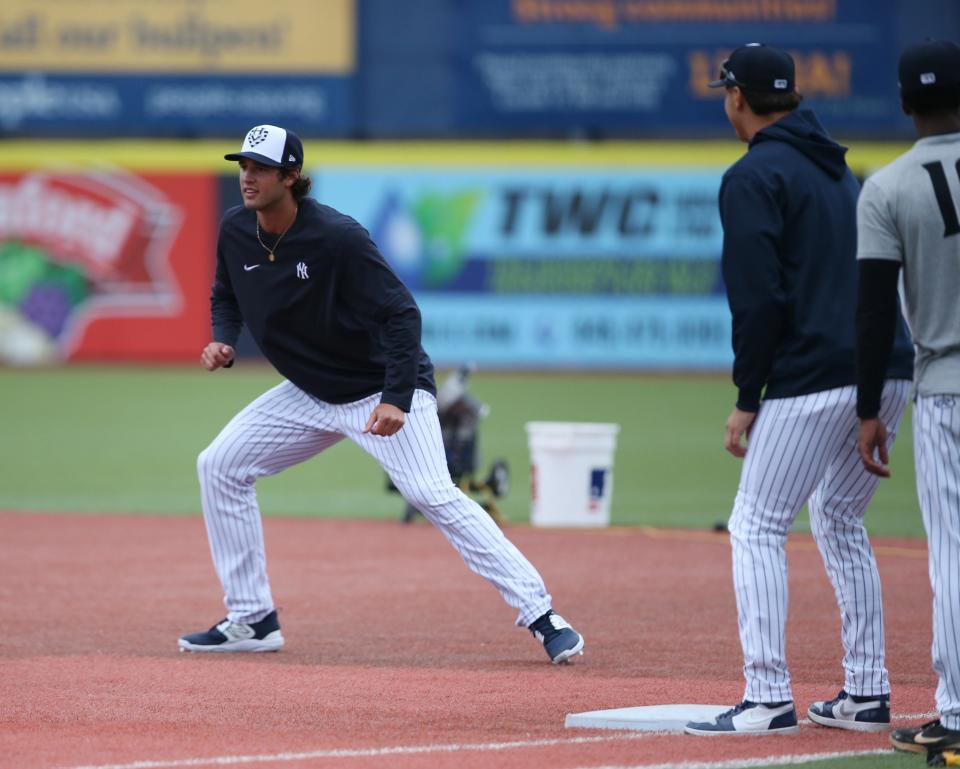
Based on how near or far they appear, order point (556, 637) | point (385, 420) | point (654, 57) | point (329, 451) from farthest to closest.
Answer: point (654, 57) < point (329, 451) < point (556, 637) < point (385, 420)

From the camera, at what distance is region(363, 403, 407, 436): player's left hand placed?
6891 mm

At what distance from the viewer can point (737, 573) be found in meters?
5.55

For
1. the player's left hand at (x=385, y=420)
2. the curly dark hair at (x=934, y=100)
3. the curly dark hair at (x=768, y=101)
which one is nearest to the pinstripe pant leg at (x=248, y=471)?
the player's left hand at (x=385, y=420)

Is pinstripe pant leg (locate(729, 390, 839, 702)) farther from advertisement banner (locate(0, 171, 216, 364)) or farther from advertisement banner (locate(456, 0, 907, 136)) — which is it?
advertisement banner (locate(0, 171, 216, 364))

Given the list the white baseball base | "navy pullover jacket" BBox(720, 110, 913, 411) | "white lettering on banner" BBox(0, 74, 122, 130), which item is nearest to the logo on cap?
"navy pullover jacket" BBox(720, 110, 913, 411)

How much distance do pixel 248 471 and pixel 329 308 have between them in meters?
0.81

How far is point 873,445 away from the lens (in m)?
5.23

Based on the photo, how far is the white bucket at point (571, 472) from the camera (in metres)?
11.6

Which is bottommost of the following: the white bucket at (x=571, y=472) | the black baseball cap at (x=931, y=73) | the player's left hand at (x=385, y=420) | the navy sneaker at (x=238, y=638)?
the white bucket at (x=571, y=472)

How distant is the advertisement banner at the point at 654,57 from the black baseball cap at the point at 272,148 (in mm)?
19439

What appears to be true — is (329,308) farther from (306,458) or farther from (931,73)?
(931,73)

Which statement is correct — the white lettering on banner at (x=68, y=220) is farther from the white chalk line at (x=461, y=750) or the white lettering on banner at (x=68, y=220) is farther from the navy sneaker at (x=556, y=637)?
the white chalk line at (x=461, y=750)

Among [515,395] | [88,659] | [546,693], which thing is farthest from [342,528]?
[515,395]

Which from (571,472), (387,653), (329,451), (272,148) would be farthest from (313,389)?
(329,451)
